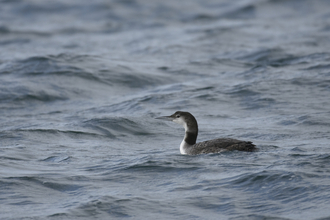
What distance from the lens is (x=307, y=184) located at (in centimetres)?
757

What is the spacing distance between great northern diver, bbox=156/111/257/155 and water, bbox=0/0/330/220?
17cm

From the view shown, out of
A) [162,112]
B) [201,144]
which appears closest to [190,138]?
[201,144]

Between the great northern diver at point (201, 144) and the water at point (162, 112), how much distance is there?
173mm

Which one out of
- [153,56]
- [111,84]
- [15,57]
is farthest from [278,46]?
[15,57]

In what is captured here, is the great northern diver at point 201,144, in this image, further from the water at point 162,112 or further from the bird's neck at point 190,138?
the water at point 162,112

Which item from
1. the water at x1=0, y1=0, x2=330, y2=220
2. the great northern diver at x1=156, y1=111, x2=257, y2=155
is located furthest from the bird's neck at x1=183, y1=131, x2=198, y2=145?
the water at x1=0, y1=0, x2=330, y2=220

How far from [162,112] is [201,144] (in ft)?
13.8

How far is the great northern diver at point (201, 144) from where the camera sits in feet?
29.9

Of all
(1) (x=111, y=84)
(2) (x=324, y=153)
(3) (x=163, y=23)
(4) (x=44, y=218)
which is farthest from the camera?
(3) (x=163, y=23)

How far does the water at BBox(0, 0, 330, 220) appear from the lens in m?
7.48

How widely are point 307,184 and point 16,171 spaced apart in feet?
14.4

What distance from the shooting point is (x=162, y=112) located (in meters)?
13.7

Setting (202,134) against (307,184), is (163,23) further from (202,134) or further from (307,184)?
(307,184)

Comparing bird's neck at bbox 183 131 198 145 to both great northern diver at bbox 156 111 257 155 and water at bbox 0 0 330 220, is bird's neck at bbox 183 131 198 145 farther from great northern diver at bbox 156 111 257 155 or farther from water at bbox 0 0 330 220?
water at bbox 0 0 330 220
